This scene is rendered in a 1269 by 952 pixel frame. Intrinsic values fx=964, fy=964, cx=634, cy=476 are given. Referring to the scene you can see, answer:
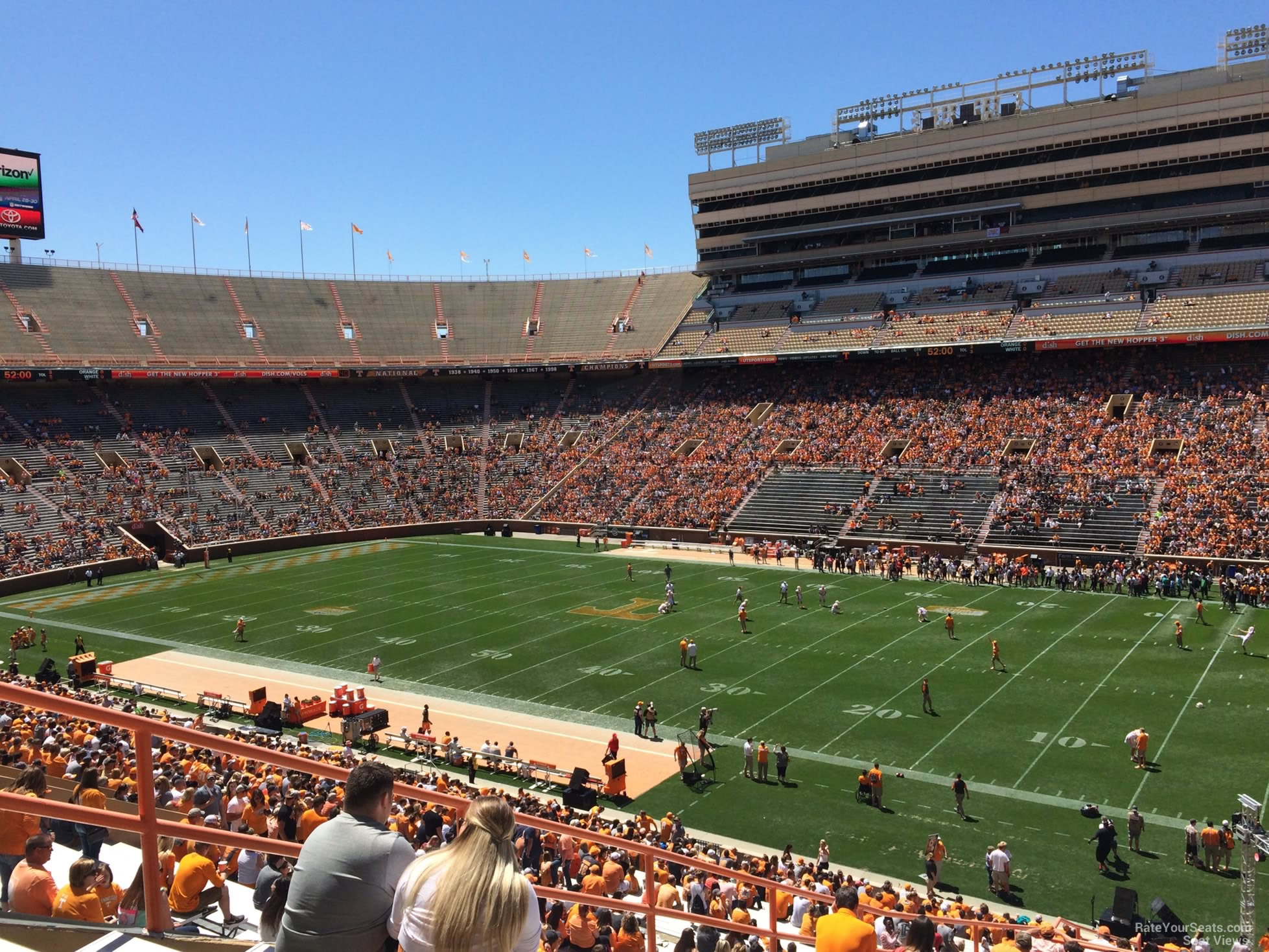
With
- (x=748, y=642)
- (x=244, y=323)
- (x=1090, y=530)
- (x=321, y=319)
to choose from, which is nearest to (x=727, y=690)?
(x=748, y=642)

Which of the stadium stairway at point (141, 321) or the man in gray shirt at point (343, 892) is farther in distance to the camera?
the stadium stairway at point (141, 321)

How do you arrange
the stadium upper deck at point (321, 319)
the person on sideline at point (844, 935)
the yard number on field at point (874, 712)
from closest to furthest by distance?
1. the person on sideline at point (844, 935)
2. the yard number on field at point (874, 712)
3. the stadium upper deck at point (321, 319)

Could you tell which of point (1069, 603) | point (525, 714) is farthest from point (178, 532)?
point (1069, 603)

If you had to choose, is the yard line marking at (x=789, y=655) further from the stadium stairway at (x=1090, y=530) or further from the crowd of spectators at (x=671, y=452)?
the crowd of spectators at (x=671, y=452)

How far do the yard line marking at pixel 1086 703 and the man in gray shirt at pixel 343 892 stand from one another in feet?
64.2

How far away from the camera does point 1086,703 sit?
24.5 m

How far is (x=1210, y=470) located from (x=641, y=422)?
114 feet

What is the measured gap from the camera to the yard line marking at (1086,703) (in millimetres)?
20891

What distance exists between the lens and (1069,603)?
1411 inches

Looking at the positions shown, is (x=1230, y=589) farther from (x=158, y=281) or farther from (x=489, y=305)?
(x=158, y=281)

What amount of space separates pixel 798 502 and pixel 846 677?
80.6ft

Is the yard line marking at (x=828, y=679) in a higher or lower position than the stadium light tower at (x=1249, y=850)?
lower

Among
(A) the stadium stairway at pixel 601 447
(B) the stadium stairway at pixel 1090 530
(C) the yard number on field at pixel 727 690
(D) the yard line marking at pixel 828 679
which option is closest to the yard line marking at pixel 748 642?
(D) the yard line marking at pixel 828 679

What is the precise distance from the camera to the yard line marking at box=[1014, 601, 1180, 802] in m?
20.9
